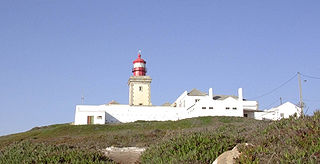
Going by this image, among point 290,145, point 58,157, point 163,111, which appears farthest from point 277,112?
point 290,145

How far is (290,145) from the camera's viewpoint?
577 centimetres

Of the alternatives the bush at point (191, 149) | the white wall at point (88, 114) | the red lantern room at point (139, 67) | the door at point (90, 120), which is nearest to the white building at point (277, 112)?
the white wall at point (88, 114)

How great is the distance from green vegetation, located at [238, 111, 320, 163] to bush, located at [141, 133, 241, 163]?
1.02 m

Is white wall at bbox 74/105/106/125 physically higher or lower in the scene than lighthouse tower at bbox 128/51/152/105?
lower

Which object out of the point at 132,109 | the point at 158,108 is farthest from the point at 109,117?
the point at 158,108

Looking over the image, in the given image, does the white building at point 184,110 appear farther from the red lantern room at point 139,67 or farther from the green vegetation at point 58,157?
the green vegetation at point 58,157

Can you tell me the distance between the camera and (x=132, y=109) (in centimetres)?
5131

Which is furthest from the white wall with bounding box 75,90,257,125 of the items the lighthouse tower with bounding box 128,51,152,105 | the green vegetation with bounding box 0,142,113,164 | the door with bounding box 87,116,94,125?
the green vegetation with bounding box 0,142,113,164

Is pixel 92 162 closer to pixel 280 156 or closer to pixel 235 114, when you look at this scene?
pixel 280 156

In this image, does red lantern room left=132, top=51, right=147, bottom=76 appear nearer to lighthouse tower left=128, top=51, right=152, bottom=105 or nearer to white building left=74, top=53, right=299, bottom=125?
lighthouse tower left=128, top=51, right=152, bottom=105

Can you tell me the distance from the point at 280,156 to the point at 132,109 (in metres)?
46.4

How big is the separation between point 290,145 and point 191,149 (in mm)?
2549

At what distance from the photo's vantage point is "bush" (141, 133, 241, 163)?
7.10m

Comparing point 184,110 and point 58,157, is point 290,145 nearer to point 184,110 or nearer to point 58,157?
point 58,157
